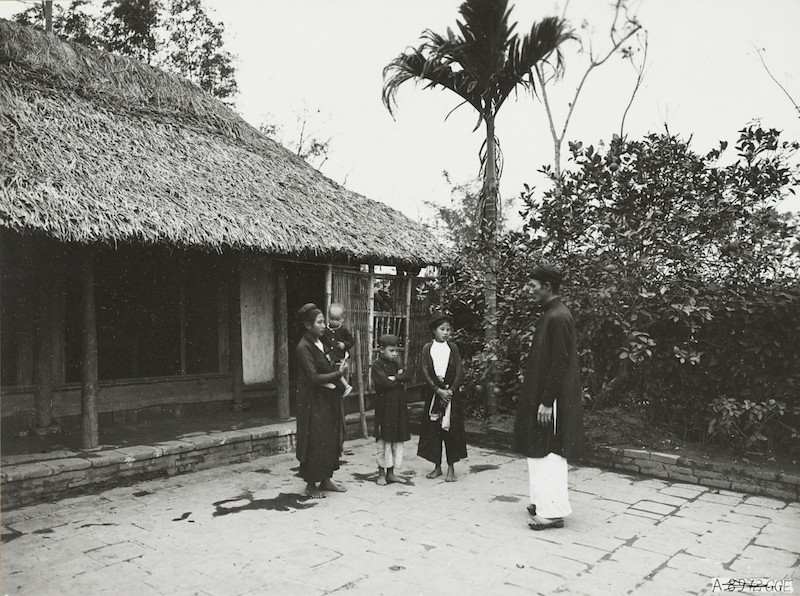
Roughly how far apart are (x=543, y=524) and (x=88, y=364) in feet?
15.3

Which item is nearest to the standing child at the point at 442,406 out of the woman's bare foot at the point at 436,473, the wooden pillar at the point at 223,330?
the woman's bare foot at the point at 436,473

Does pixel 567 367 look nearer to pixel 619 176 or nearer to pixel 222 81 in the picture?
pixel 619 176

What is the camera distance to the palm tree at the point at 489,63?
873cm

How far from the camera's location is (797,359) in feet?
20.5

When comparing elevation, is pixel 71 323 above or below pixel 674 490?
above

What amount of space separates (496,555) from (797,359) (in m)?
3.87

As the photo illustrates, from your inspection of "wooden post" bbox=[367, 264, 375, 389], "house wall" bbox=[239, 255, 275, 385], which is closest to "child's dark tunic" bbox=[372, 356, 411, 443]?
"wooden post" bbox=[367, 264, 375, 389]

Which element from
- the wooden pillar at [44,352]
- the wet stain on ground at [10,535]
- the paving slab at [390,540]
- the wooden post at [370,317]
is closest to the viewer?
the paving slab at [390,540]

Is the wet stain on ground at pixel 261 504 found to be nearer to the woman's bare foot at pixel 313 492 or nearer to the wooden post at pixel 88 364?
the woman's bare foot at pixel 313 492

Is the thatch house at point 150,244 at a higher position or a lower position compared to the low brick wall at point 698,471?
higher

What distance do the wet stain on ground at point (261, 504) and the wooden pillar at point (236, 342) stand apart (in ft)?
10.8

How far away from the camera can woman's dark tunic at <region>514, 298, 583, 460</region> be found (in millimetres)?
4914

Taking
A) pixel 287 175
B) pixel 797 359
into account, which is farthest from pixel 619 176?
pixel 287 175

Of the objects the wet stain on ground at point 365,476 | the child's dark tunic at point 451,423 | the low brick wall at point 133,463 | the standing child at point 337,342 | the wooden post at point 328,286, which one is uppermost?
the wooden post at point 328,286
